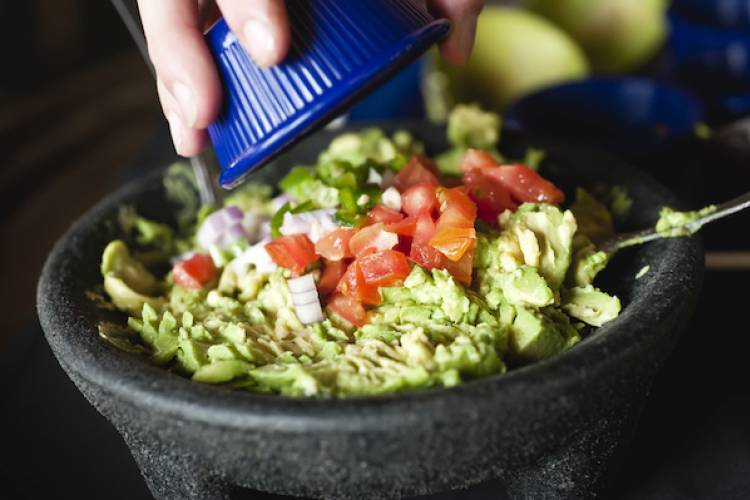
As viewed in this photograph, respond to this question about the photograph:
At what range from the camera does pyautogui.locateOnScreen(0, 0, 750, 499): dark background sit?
51.5 inches

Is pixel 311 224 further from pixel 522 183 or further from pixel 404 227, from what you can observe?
pixel 522 183

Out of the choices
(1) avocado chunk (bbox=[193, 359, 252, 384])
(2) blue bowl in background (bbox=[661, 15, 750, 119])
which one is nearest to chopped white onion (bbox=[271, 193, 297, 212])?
(1) avocado chunk (bbox=[193, 359, 252, 384])

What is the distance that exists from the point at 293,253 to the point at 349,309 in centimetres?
13

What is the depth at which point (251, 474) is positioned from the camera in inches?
38.8

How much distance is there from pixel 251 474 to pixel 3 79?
257 cm

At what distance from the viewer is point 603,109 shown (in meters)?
2.01

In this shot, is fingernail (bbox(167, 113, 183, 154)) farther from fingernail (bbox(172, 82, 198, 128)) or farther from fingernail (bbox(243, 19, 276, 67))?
fingernail (bbox(243, 19, 276, 67))

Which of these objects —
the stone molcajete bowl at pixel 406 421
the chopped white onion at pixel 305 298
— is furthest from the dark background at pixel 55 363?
the chopped white onion at pixel 305 298

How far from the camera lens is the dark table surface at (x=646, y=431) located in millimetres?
1271

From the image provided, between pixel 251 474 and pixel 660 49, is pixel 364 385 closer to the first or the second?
pixel 251 474

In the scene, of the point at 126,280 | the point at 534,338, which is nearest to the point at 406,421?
the point at 534,338

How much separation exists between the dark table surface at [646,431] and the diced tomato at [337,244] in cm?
39

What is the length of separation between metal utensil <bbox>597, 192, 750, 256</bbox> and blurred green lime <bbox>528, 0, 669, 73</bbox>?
54.5 inches

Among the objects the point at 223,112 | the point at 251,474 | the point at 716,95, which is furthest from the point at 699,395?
the point at 716,95
